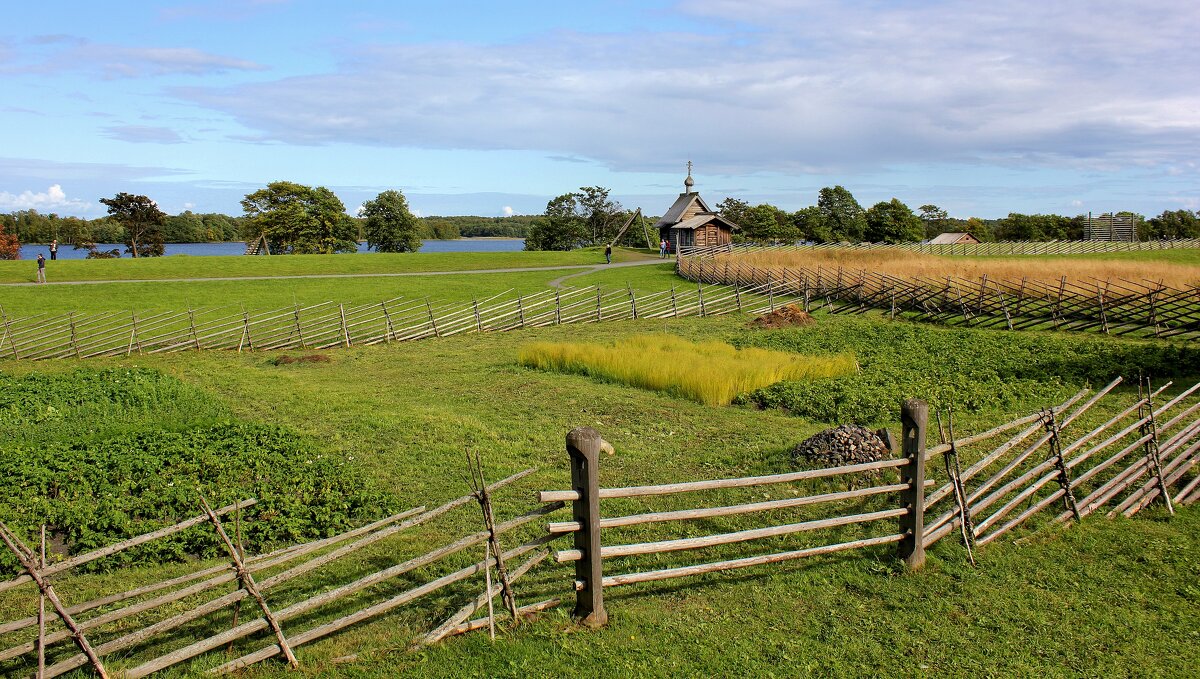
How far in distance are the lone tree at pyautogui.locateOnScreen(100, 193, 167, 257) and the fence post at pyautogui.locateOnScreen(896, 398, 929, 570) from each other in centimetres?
7014

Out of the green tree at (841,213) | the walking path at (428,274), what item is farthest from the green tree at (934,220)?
the walking path at (428,274)

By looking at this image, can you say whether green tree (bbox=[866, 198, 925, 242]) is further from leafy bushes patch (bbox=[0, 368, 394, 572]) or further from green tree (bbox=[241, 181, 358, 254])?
leafy bushes patch (bbox=[0, 368, 394, 572])

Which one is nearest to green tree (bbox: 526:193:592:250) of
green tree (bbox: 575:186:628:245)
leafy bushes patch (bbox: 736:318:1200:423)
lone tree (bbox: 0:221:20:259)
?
green tree (bbox: 575:186:628:245)

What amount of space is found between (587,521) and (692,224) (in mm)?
50906

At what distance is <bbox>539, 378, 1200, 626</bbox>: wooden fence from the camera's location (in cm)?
559

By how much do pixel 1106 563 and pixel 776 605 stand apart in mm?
3324

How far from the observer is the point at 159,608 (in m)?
6.35

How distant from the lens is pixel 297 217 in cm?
6719

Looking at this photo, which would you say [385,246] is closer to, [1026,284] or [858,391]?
[1026,284]

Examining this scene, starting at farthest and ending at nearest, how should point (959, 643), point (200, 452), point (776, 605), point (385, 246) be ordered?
1. point (385, 246)
2. point (200, 452)
3. point (776, 605)
4. point (959, 643)

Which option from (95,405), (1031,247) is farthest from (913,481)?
(1031,247)

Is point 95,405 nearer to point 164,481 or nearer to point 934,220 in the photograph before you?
point 164,481

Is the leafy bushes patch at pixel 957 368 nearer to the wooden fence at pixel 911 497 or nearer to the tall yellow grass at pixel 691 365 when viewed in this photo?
the tall yellow grass at pixel 691 365

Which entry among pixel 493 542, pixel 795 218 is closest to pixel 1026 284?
pixel 493 542
